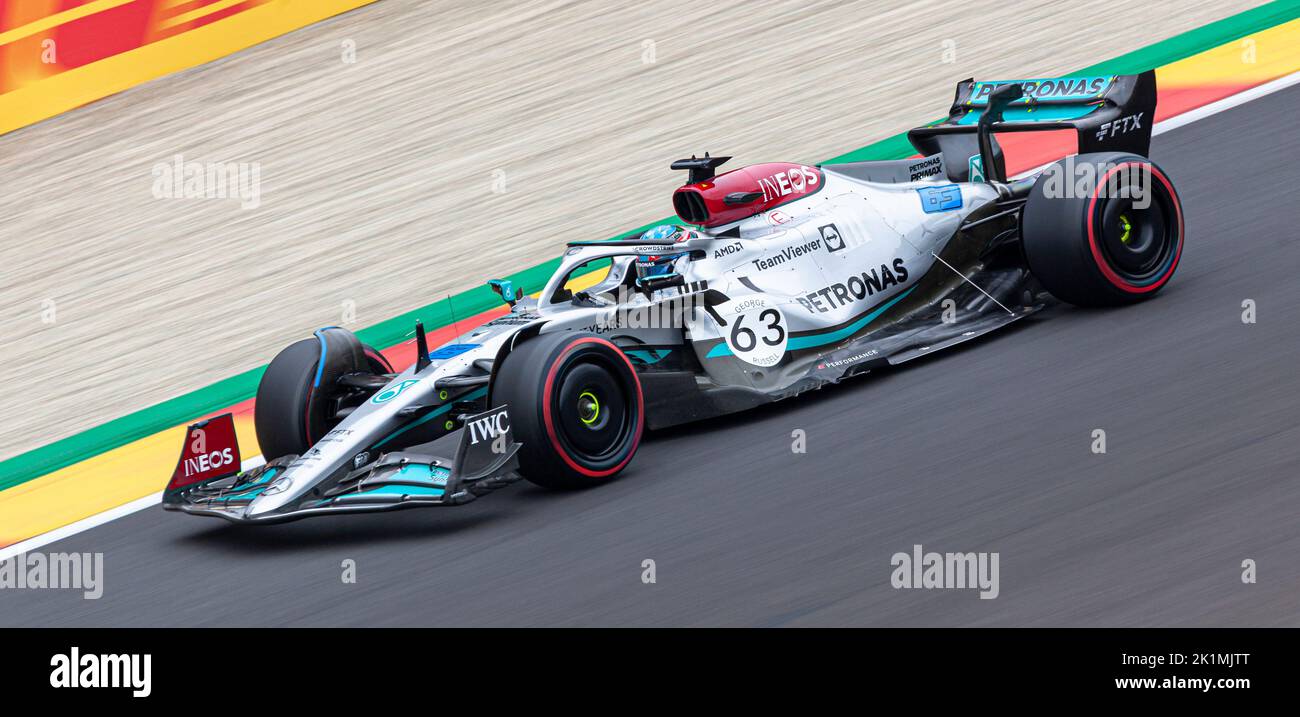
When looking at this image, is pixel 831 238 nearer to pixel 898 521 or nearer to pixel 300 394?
pixel 898 521

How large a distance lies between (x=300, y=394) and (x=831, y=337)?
272 cm

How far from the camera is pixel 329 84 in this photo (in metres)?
14.7

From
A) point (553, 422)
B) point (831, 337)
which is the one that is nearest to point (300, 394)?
point (553, 422)

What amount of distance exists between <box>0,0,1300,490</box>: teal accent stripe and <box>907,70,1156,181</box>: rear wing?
238cm

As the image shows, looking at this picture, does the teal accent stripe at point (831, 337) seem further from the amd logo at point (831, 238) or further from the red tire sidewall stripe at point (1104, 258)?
the red tire sidewall stripe at point (1104, 258)

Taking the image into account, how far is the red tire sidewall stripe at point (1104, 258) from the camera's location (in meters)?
8.10

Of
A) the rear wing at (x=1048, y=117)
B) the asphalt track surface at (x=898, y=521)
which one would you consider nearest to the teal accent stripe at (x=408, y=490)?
the asphalt track surface at (x=898, y=521)

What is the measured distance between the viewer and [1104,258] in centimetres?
823

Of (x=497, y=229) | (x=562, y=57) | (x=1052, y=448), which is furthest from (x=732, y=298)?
(x=562, y=57)

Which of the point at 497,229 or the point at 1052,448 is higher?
the point at 497,229

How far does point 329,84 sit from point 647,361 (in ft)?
25.5

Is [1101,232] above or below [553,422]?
above

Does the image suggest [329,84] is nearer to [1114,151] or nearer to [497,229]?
[497,229]

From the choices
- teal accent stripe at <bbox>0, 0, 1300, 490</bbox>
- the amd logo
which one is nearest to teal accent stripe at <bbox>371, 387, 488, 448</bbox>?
teal accent stripe at <bbox>0, 0, 1300, 490</bbox>
